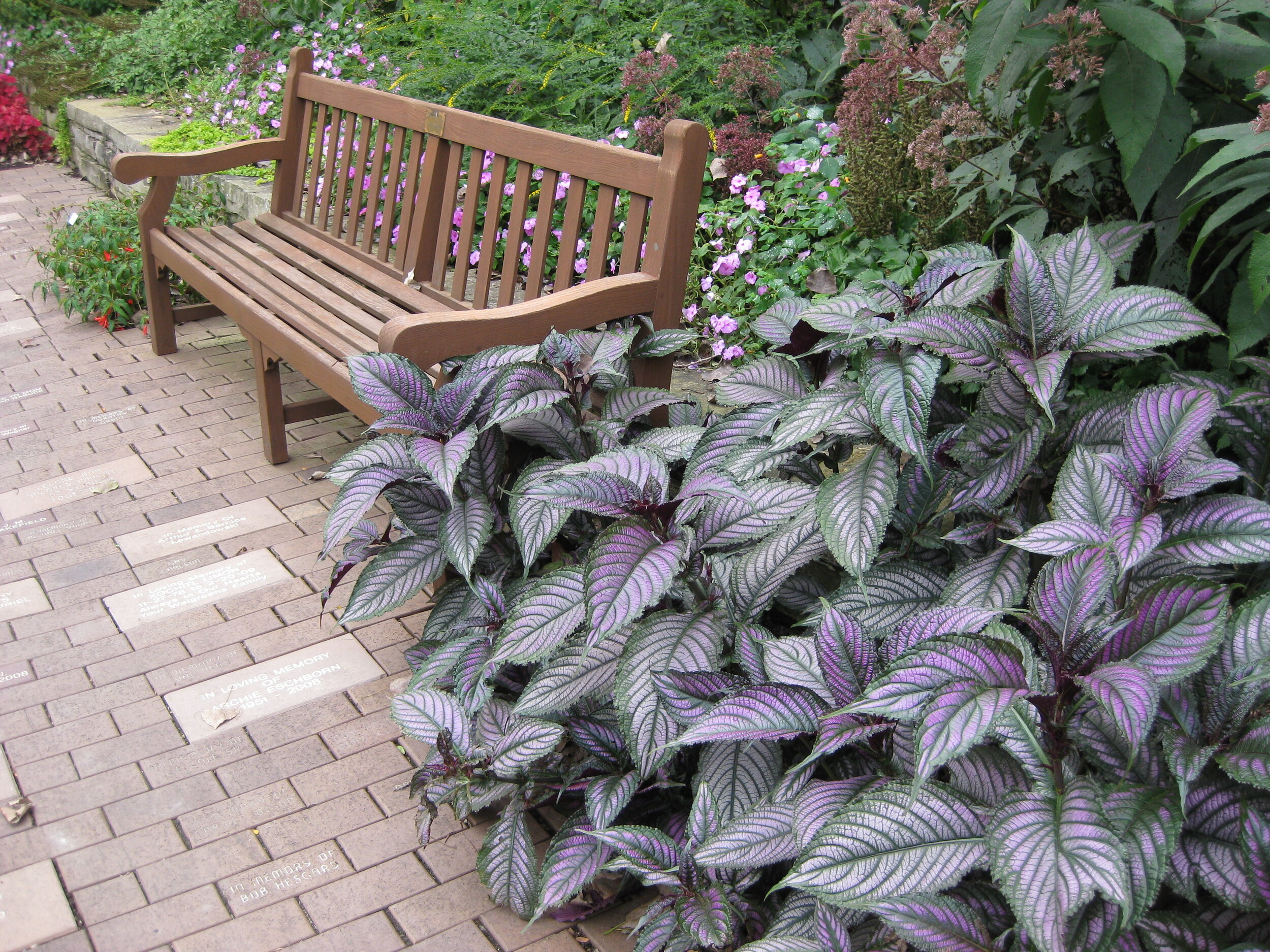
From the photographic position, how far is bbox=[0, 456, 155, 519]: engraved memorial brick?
3.57 m

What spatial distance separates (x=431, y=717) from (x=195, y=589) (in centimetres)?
126

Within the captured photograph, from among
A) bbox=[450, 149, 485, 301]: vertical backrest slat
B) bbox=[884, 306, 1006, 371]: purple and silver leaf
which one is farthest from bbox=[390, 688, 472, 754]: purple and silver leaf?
bbox=[450, 149, 485, 301]: vertical backrest slat

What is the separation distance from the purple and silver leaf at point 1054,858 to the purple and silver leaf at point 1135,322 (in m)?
0.78

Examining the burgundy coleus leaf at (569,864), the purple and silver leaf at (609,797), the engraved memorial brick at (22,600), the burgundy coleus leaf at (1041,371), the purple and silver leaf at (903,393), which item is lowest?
the engraved memorial brick at (22,600)

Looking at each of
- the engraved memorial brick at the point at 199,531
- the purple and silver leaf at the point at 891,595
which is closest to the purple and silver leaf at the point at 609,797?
the purple and silver leaf at the point at 891,595

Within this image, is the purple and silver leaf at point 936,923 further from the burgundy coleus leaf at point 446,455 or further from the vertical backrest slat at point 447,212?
the vertical backrest slat at point 447,212

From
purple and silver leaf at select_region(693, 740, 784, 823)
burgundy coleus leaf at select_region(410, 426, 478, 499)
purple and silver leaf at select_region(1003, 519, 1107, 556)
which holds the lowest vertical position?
purple and silver leaf at select_region(693, 740, 784, 823)

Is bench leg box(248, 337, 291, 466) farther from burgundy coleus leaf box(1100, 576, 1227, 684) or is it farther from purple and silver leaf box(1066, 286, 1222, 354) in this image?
burgundy coleus leaf box(1100, 576, 1227, 684)

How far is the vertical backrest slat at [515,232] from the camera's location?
3166 mm

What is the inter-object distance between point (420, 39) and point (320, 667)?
13.0ft

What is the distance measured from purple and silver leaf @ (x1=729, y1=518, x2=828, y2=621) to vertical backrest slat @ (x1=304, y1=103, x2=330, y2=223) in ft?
10.1

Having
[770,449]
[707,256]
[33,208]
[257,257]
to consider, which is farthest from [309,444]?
[33,208]

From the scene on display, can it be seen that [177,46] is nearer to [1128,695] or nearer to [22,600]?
[22,600]

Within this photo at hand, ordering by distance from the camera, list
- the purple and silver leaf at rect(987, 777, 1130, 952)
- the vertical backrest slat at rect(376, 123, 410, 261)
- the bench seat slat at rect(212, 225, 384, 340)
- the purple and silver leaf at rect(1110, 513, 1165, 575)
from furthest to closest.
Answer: the vertical backrest slat at rect(376, 123, 410, 261) < the bench seat slat at rect(212, 225, 384, 340) < the purple and silver leaf at rect(1110, 513, 1165, 575) < the purple and silver leaf at rect(987, 777, 1130, 952)
